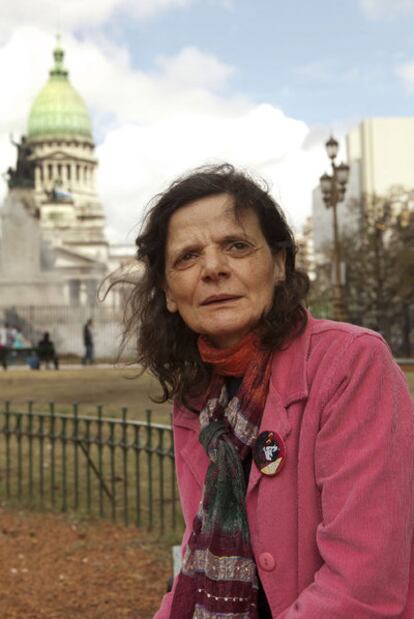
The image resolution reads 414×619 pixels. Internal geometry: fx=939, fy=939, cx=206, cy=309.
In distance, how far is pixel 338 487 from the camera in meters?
1.91

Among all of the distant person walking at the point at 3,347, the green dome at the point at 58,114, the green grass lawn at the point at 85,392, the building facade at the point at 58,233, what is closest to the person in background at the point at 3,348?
the distant person walking at the point at 3,347

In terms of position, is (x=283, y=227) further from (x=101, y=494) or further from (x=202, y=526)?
(x=101, y=494)

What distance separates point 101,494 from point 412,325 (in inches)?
1167

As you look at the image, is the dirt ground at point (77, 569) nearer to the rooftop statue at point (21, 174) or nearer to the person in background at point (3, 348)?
the person in background at point (3, 348)

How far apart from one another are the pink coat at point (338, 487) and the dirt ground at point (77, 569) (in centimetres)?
338

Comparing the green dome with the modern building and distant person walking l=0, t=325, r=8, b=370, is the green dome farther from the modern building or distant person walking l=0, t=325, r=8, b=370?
distant person walking l=0, t=325, r=8, b=370

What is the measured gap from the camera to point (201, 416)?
2328 millimetres

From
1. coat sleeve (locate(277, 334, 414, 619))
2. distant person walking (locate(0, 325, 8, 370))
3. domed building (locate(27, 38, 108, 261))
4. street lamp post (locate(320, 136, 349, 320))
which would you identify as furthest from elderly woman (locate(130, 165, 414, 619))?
domed building (locate(27, 38, 108, 261))

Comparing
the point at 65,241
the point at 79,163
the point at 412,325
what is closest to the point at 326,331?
the point at 412,325

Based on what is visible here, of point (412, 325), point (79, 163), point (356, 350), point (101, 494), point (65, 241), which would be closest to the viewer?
point (356, 350)

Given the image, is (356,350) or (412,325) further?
(412,325)

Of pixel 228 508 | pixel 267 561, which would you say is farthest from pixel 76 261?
pixel 267 561

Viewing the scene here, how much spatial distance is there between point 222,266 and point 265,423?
0.41 meters

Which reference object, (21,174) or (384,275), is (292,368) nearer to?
(384,275)
